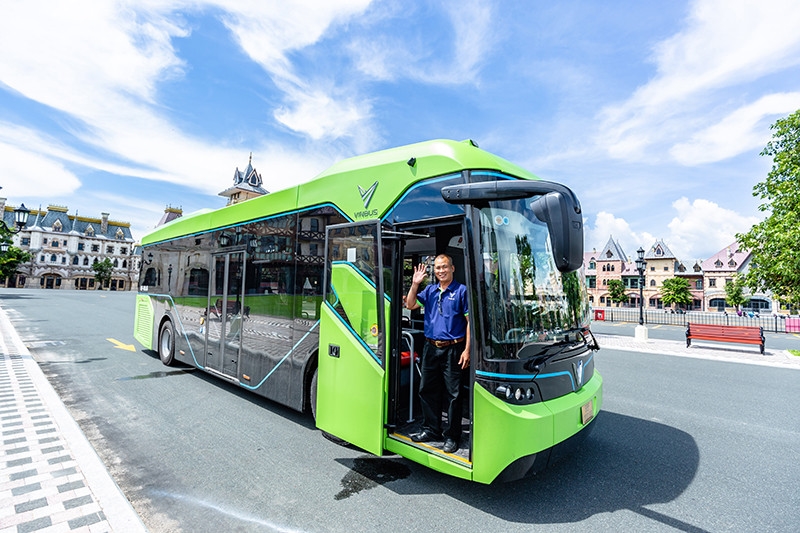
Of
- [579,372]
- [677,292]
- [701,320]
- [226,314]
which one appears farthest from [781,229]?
[677,292]

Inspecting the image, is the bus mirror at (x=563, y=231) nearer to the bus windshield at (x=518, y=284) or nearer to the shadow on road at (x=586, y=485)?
the bus windshield at (x=518, y=284)

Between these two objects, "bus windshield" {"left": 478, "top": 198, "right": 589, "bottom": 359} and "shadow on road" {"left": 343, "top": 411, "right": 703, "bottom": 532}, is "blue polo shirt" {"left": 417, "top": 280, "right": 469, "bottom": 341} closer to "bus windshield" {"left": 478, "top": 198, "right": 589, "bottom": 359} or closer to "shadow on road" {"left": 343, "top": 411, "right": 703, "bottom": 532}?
"bus windshield" {"left": 478, "top": 198, "right": 589, "bottom": 359}

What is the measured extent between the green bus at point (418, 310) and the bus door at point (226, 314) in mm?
80

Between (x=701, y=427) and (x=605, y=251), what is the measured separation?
233ft

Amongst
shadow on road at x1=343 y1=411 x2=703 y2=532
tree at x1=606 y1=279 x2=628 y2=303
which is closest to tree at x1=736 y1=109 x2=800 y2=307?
shadow on road at x1=343 y1=411 x2=703 y2=532

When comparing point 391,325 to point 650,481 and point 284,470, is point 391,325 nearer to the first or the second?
point 284,470

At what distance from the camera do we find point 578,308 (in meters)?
3.87

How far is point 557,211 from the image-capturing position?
276 centimetres

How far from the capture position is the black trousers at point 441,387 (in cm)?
346

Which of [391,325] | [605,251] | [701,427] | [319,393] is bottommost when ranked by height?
[701,427]

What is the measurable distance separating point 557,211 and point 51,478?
5004mm

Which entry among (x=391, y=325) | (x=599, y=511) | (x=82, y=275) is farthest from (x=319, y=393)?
(x=82, y=275)

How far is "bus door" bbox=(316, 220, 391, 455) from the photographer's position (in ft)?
11.9

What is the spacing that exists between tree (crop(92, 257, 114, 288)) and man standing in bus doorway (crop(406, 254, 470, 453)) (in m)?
97.2
